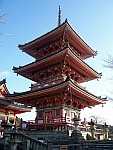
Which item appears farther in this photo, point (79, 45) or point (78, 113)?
point (79, 45)

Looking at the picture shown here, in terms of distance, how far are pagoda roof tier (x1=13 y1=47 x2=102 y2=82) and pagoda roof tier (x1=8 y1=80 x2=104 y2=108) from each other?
3444 millimetres

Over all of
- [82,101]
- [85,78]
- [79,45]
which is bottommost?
[82,101]

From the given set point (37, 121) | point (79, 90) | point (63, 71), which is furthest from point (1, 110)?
point (79, 90)

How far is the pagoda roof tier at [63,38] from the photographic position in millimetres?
21231

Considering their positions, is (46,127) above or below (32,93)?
below

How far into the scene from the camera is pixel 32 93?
1992 cm

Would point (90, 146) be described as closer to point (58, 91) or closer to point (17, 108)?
point (58, 91)

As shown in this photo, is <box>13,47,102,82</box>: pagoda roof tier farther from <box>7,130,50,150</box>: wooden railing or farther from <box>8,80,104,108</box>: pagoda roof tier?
<box>7,130,50,150</box>: wooden railing

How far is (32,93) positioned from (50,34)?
7.36m

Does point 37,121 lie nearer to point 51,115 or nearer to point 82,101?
point 51,115

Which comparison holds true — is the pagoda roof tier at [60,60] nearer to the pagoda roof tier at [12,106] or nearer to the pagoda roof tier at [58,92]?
the pagoda roof tier at [58,92]

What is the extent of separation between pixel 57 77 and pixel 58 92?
241cm

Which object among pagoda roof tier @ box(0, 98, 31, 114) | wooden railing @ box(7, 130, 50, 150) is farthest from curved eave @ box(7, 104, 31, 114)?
wooden railing @ box(7, 130, 50, 150)

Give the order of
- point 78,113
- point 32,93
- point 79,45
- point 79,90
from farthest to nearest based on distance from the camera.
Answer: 1. point 79,45
2. point 78,113
3. point 32,93
4. point 79,90
